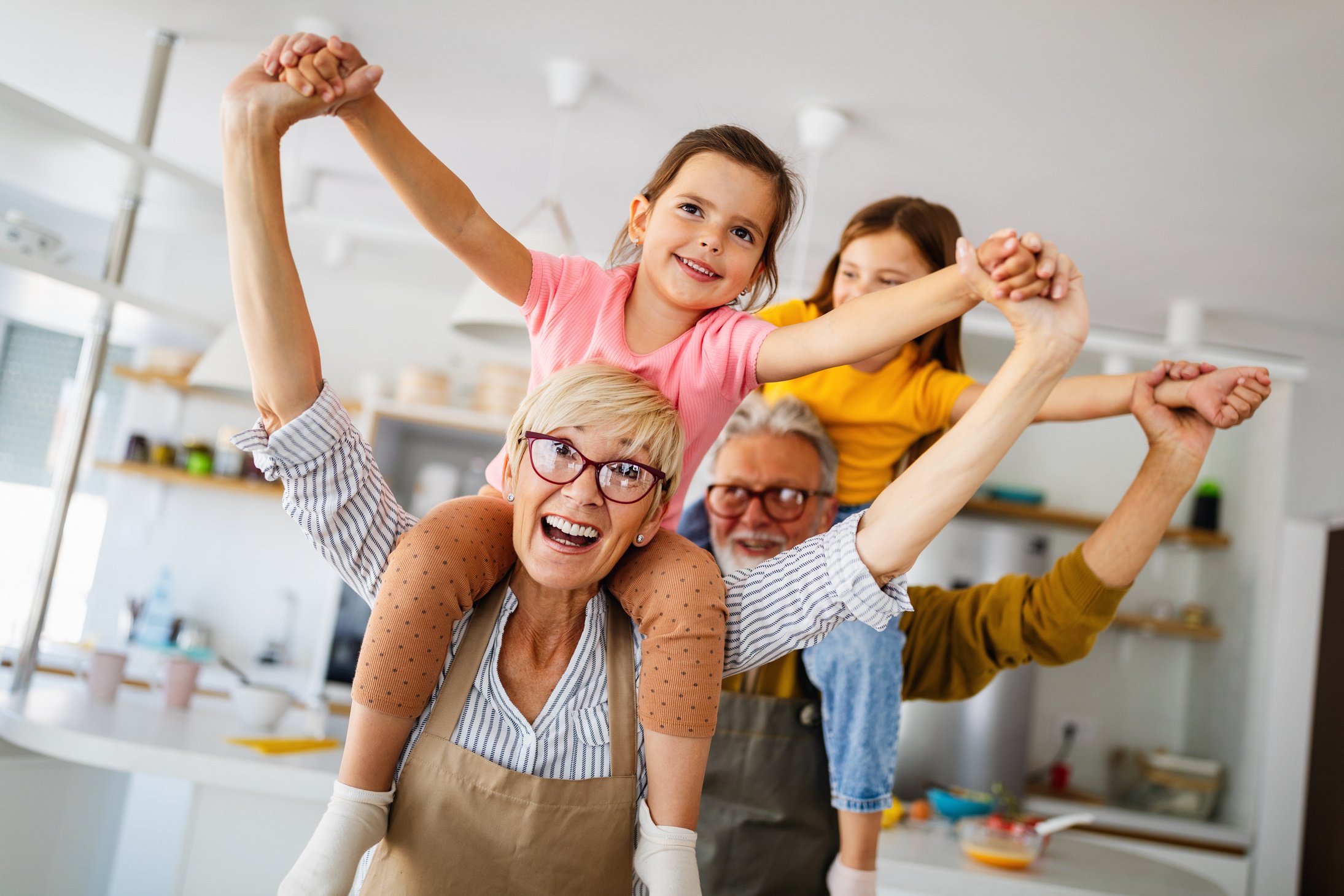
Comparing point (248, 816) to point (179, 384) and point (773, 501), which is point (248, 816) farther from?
point (179, 384)

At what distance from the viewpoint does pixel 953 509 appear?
0.95 m

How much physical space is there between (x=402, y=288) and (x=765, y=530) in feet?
14.1

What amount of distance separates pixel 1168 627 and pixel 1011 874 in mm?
2735

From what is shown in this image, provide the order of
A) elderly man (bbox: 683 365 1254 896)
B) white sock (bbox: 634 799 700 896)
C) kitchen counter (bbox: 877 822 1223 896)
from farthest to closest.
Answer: kitchen counter (bbox: 877 822 1223 896)
elderly man (bbox: 683 365 1254 896)
white sock (bbox: 634 799 700 896)

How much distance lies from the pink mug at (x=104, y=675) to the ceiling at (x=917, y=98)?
179 cm

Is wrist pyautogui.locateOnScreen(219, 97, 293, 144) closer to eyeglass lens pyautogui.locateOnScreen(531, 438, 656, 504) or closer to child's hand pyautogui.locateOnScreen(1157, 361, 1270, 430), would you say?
eyeglass lens pyautogui.locateOnScreen(531, 438, 656, 504)

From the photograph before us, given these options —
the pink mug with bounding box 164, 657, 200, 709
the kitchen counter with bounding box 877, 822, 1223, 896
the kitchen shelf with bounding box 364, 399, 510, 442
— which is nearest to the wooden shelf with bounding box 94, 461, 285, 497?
the kitchen shelf with bounding box 364, 399, 510, 442

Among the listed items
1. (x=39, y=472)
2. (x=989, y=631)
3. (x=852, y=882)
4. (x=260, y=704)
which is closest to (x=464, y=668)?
(x=852, y=882)

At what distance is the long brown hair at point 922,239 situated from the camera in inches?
60.8

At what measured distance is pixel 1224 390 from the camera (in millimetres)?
1080

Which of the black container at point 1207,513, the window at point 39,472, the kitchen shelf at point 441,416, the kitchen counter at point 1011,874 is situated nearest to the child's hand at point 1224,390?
the kitchen counter at point 1011,874

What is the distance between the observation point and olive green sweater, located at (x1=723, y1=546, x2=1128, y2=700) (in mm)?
1329

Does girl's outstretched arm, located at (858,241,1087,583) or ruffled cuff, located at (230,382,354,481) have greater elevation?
girl's outstretched arm, located at (858,241,1087,583)

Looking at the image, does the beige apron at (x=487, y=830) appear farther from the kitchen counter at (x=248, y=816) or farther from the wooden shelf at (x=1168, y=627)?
the wooden shelf at (x=1168, y=627)
